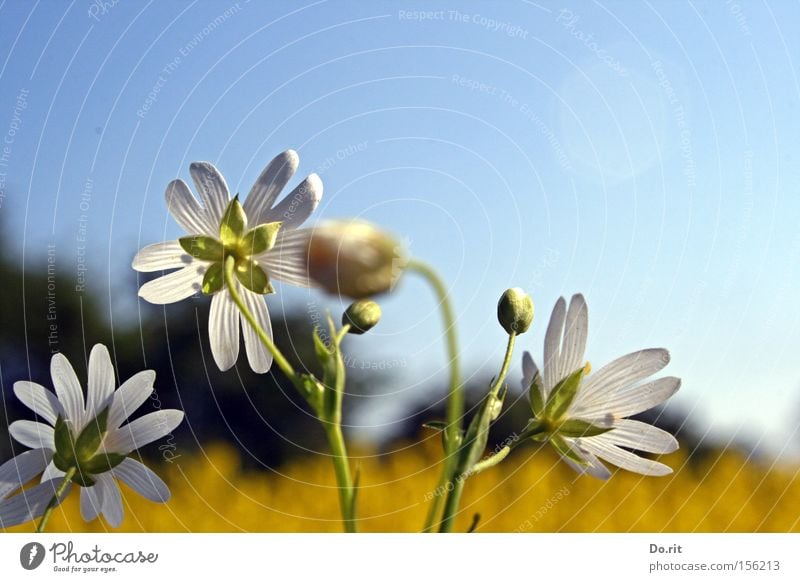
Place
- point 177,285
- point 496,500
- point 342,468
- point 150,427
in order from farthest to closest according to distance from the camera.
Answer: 1. point 496,500
2. point 177,285
3. point 150,427
4. point 342,468

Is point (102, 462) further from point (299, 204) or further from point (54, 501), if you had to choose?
point (299, 204)

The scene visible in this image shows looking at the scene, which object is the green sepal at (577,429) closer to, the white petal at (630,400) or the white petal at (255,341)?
the white petal at (630,400)

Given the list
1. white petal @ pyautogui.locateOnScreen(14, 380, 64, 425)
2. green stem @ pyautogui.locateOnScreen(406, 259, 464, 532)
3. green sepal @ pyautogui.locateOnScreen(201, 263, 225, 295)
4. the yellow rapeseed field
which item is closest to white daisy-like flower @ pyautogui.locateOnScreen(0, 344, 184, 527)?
white petal @ pyautogui.locateOnScreen(14, 380, 64, 425)

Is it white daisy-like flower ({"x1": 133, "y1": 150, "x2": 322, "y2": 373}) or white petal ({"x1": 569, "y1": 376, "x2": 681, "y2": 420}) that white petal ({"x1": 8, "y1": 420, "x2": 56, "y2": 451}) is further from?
white petal ({"x1": 569, "y1": 376, "x2": 681, "y2": 420})

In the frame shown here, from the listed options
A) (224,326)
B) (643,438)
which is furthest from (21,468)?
(643,438)
